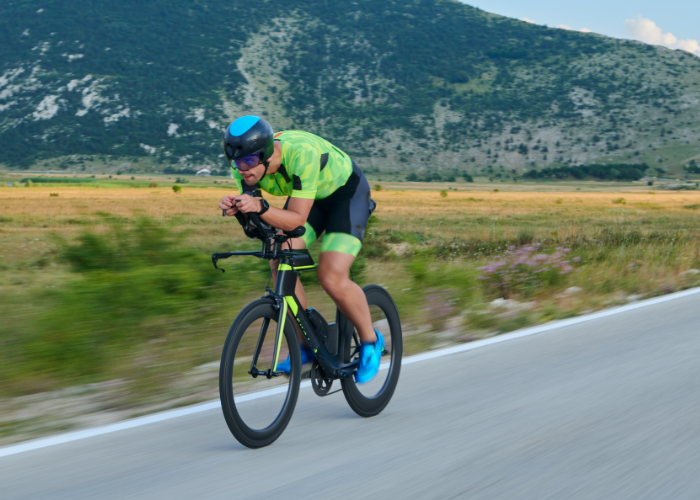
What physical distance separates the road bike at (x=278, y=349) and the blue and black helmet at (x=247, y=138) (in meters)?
0.32

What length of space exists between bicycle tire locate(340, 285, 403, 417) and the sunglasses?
1.23 m

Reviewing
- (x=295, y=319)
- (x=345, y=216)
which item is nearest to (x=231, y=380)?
(x=295, y=319)

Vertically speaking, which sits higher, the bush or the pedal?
the pedal

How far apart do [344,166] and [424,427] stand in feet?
5.24

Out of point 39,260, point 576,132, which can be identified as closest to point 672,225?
point 39,260

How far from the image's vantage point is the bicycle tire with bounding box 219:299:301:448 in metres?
3.46

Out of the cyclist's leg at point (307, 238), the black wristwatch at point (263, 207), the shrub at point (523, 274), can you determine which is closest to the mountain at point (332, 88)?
the shrub at point (523, 274)

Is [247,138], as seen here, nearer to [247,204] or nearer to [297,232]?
[247,204]

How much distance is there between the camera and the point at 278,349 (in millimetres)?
3795

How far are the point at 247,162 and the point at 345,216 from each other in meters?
0.83

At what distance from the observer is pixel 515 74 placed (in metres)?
111

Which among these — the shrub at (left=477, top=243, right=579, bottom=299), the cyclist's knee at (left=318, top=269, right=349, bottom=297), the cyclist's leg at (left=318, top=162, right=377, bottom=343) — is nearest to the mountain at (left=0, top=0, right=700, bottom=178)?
the shrub at (left=477, top=243, right=579, bottom=299)

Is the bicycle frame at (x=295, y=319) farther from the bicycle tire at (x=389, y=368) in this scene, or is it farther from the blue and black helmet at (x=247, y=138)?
the blue and black helmet at (x=247, y=138)

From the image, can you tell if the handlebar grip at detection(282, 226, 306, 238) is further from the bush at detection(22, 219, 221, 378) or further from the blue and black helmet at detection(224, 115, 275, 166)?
the bush at detection(22, 219, 221, 378)
